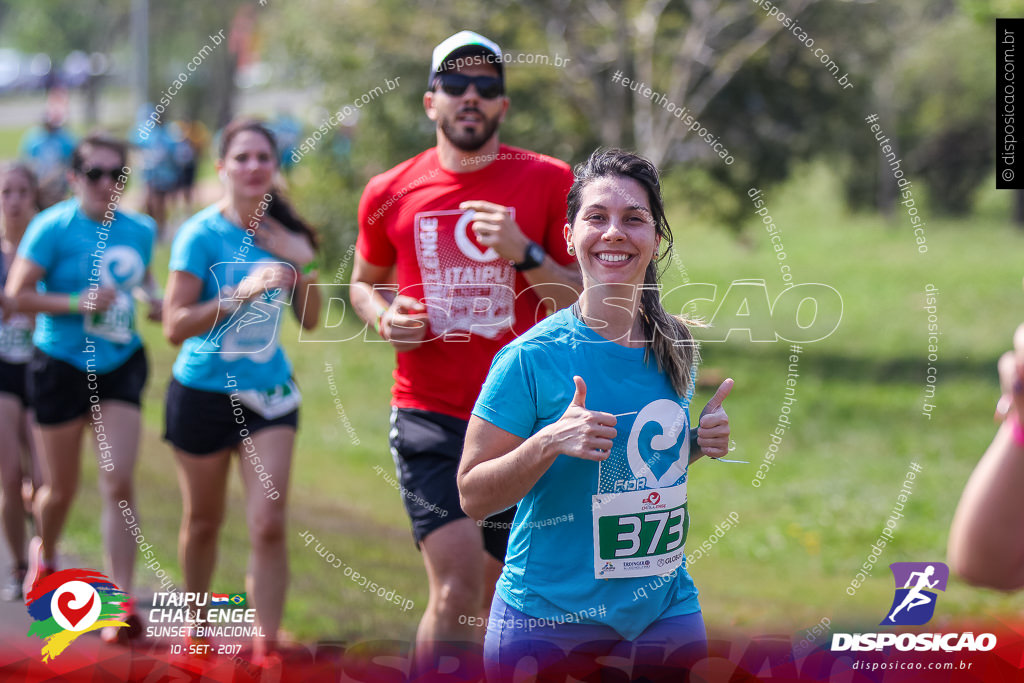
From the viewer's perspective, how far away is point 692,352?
2955 millimetres

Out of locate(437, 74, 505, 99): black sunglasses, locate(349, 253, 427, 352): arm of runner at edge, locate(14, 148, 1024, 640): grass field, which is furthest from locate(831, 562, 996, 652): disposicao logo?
locate(437, 74, 505, 99): black sunglasses

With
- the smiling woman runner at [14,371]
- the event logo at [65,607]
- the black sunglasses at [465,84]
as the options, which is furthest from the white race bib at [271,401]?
the smiling woman runner at [14,371]

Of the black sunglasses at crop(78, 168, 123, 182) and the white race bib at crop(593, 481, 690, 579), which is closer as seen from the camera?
the white race bib at crop(593, 481, 690, 579)

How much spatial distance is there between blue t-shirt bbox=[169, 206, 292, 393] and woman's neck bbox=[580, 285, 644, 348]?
7.21 feet

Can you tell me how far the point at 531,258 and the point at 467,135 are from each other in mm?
550

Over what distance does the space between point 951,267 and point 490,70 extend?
56.1 ft

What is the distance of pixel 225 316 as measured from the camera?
4.61 meters

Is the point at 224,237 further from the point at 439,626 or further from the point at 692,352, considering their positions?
the point at 692,352

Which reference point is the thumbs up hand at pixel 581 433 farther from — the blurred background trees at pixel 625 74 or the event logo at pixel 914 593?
the blurred background trees at pixel 625 74

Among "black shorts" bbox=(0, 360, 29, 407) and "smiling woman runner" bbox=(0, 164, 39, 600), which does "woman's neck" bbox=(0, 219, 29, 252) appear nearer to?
"smiling woman runner" bbox=(0, 164, 39, 600)

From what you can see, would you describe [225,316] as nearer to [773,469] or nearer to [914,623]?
[914,623]

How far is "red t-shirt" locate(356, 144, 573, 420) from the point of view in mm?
3998

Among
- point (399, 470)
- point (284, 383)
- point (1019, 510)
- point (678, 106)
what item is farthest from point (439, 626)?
point (678, 106)

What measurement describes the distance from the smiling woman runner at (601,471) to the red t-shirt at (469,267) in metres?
1.11
